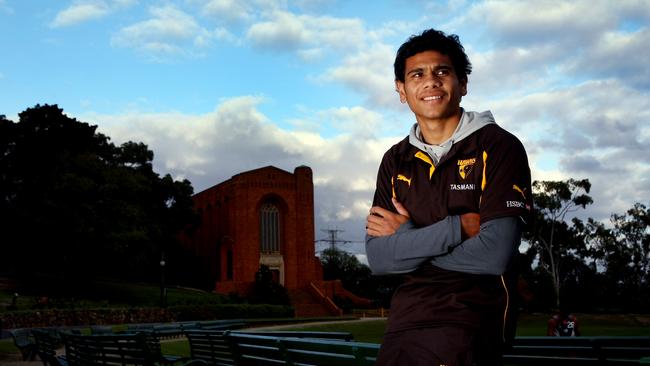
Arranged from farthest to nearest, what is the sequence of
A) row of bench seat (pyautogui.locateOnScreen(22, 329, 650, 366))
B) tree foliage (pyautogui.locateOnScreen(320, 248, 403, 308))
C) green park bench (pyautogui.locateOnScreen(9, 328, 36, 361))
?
tree foliage (pyautogui.locateOnScreen(320, 248, 403, 308))
green park bench (pyautogui.locateOnScreen(9, 328, 36, 361))
row of bench seat (pyautogui.locateOnScreen(22, 329, 650, 366))

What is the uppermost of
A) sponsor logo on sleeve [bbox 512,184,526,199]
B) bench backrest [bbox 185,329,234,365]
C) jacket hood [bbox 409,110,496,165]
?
jacket hood [bbox 409,110,496,165]

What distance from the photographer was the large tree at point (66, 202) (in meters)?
42.9

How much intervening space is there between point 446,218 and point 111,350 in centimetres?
527

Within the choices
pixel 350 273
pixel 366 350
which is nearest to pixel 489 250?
pixel 366 350

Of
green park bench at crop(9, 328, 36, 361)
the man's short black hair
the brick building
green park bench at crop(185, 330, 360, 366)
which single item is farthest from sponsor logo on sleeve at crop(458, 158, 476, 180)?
the brick building

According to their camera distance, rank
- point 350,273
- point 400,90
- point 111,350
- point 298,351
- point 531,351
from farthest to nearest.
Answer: point 350,273
point 111,350
point 531,351
point 298,351
point 400,90

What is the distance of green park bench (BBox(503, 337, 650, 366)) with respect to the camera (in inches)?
162

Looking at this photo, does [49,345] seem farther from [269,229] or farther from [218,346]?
[269,229]

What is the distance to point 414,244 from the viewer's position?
2248 mm

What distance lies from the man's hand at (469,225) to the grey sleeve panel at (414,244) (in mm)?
21

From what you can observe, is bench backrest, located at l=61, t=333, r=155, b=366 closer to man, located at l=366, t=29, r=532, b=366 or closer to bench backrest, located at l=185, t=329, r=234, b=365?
bench backrest, located at l=185, t=329, r=234, b=365

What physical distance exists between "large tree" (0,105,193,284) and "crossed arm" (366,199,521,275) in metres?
42.7

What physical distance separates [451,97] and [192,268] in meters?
65.3

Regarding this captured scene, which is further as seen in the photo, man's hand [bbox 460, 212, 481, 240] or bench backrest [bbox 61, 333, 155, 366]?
bench backrest [bbox 61, 333, 155, 366]
